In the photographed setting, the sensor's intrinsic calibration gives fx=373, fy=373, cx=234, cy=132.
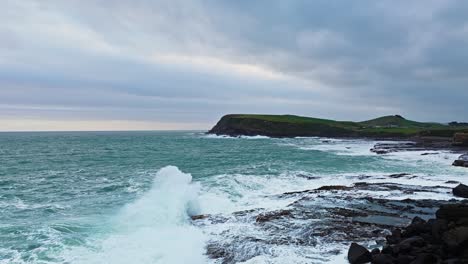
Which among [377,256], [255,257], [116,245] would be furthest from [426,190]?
[116,245]

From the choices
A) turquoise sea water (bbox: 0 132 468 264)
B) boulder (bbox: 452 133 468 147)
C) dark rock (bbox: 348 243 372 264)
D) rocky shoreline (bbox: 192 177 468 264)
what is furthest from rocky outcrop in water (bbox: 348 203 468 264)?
boulder (bbox: 452 133 468 147)

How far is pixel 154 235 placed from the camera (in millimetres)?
15102

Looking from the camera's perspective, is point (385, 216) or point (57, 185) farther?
point (57, 185)

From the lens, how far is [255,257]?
1150cm

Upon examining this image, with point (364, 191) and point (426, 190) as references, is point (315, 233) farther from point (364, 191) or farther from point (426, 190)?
point (426, 190)

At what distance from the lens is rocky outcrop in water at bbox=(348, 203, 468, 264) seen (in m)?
Answer: 10.3

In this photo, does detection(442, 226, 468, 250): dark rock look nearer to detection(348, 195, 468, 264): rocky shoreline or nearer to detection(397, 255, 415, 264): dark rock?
detection(348, 195, 468, 264): rocky shoreline

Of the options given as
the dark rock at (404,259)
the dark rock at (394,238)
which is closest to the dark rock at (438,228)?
the dark rock at (394,238)

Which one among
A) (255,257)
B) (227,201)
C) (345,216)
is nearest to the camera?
(255,257)

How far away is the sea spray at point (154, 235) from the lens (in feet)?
40.7

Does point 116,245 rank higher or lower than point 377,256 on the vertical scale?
lower

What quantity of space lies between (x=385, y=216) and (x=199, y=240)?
829 centimetres

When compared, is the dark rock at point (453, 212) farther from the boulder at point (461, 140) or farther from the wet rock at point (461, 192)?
the boulder at point (461, 140)

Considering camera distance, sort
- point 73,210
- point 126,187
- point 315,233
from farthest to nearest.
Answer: point 126,187 → point 73,210 → point 315,233
